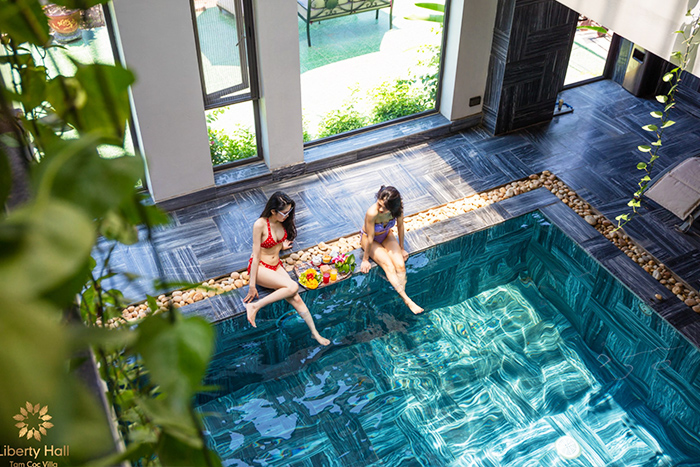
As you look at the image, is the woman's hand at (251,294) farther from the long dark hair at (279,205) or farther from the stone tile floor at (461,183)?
the long dark hair at (279,205)

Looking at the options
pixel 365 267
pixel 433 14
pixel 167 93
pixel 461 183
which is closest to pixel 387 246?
pixel 365 267

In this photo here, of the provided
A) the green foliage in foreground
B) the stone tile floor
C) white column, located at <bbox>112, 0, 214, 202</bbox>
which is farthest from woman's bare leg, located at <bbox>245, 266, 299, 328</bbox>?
the green foliage in foreground

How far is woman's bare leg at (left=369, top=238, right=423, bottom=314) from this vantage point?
17.8 ft

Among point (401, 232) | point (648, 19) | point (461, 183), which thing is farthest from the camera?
point (461, 183)

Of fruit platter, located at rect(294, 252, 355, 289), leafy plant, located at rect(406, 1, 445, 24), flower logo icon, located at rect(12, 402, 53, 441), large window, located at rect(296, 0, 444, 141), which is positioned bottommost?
fruit platter, located at rect(294, 252, 355, 289)

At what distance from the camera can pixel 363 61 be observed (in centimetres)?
654

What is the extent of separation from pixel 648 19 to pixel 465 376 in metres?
3.10

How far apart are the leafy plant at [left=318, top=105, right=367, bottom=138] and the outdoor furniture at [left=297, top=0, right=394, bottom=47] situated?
0.88m

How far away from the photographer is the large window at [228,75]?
5332mm

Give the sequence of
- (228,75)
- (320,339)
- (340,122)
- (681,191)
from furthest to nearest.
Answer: (340,122), (681,191), (228,75), (320,339)

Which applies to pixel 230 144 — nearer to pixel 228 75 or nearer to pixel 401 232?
pixel 228 75

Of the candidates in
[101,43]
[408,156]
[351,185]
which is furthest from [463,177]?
[101,43]

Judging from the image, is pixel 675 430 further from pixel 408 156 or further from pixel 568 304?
pixel 408 156

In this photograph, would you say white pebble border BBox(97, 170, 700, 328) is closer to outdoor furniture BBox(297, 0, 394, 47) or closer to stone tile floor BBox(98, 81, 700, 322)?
stone tile floor BBox(98, 81, 700, 322)
